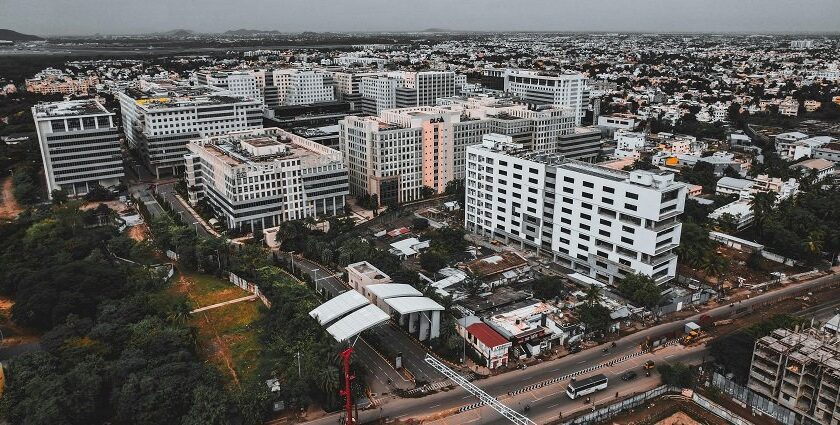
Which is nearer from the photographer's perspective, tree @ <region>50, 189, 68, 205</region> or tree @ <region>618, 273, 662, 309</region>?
tree @ <region>618, 273, 662, 309</region>

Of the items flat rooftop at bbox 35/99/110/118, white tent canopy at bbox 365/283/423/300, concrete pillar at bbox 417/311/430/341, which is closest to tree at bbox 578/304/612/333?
concrete pillar at bbox 417/311/430/341

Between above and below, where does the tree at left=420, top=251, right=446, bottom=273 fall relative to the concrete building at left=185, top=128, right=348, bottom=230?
below

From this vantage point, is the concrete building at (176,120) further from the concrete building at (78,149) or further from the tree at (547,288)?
the tree at (547,288)

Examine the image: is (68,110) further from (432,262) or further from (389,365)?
(389,365)

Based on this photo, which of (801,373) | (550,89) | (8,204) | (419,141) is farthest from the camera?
(550,89)

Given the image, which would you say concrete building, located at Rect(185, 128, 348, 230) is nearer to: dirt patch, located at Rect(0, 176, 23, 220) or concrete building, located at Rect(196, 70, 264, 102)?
dirt patch, located at Rect(0, 176, 23, 220)

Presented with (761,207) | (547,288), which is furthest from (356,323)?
(761,207)
